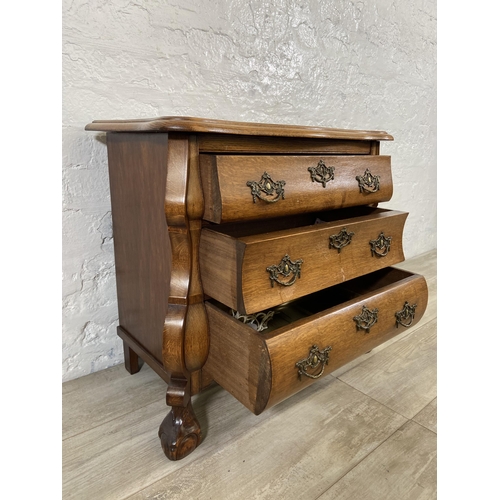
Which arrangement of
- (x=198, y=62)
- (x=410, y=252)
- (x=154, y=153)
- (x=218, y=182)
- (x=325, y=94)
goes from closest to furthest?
(x=218, y=182) → (x=154, y=153) → (x=198, y=62) → (x=325, y=94) → (x=410, y=252)

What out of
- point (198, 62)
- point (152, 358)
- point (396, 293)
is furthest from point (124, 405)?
point (198, 62)

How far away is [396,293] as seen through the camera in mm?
1069

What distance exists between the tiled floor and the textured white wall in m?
0.25

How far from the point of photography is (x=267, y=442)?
0.97 m

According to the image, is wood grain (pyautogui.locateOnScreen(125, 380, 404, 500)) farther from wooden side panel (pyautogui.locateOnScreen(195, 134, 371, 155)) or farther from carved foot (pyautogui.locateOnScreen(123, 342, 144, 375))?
wooden side panel (pyautogui.locateOnScreen(195, 134, 371, 155))

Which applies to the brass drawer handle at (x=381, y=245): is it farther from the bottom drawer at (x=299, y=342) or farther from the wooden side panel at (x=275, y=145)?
the wooden side panel at (x=275, y=145)

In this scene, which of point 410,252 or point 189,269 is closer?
point 189,269

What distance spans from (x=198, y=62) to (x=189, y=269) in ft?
2.61

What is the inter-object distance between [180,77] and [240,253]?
0.79 metres

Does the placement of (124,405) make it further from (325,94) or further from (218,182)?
(325,94)

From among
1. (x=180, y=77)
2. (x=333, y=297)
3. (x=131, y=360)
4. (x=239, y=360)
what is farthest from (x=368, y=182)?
(x=131, y=360)

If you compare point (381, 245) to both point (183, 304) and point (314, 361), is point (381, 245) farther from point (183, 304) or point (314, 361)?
point (183, 304)

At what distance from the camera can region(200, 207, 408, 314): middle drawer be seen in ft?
2.60

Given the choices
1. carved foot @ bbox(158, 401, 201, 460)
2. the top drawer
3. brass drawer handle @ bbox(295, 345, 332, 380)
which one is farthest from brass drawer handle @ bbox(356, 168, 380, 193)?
carved foot @ bbox(158, 401, 201, 460)
